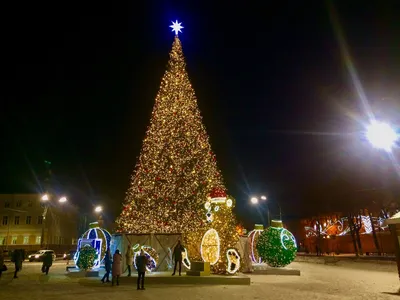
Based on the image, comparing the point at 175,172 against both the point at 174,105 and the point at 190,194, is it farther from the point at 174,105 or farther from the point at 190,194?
the point at 174,105

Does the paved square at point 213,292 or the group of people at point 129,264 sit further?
the group of people at point 129,264

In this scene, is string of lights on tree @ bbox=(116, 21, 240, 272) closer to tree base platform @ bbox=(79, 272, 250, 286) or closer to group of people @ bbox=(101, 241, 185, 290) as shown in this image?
group of people @ bbox=(101, 241, 185, 290)

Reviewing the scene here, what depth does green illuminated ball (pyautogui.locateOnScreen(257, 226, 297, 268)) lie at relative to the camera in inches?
786

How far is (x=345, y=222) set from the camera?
53.8m

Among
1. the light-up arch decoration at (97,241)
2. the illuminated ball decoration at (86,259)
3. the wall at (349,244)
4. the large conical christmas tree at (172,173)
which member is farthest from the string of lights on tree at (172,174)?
the wall at (349,244)

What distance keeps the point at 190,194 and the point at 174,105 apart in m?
5.81

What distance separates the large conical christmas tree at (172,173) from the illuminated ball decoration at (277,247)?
148 inches

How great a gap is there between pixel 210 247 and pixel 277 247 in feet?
14.7

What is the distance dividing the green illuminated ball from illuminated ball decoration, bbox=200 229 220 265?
13.4 feet

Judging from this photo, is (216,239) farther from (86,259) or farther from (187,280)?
(86,259)

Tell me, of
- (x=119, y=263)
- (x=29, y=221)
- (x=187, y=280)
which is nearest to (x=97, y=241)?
(x=119, y=263)

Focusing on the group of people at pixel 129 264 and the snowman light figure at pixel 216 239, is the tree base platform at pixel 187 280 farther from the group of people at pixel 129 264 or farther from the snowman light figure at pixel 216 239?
the snowman light figure at pixel 216 239

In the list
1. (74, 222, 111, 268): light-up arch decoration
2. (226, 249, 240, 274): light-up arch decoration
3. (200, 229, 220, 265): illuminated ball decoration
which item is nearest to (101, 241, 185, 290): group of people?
(200, 229, 220, 265): illuminated ball decoration

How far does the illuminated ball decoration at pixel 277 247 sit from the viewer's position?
19953mm
